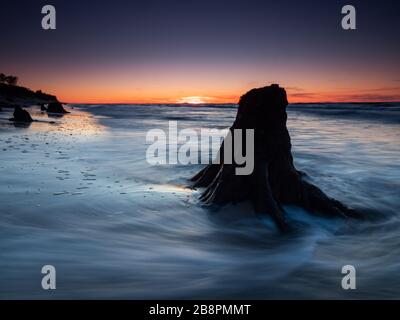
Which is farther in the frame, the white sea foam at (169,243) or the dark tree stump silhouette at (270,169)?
the dark tree stump silhouette at (270,169)

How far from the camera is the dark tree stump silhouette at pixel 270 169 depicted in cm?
636

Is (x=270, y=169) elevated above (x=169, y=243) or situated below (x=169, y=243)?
above

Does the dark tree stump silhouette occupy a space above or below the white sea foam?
above

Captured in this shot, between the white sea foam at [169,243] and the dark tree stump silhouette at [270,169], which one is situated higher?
the dark tree stump silhouette at [270,169]

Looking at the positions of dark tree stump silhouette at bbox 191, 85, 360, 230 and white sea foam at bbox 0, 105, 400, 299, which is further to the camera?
dark tree stump silhouette at bbox 191, 85, 360, 230

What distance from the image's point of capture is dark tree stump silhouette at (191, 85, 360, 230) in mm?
6355

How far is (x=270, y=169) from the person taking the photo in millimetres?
6594

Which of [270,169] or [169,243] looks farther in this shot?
[270,169]

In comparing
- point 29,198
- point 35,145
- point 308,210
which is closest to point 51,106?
point 35,145

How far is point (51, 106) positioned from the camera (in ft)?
149
